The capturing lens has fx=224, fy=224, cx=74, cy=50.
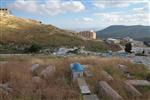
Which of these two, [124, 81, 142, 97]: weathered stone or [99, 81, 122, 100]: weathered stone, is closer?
[99, 81, 122, 100]: weathered stone

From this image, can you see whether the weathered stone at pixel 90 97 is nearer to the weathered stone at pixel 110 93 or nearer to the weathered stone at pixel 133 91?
the weathered stone at pixel 110 93

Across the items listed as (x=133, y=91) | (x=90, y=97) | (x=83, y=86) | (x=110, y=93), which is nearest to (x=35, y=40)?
(x=83, y=86)

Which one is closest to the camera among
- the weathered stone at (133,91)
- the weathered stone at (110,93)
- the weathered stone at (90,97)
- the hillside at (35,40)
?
the weathered stone at (110,93)

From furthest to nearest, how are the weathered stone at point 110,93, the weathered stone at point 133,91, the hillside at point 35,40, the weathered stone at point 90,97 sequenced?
1. the hillside at point 35,40
2. the weathered stone at point 133,91
3. the weathered stone at point 90,97
4. the weathered stone at point 110,93

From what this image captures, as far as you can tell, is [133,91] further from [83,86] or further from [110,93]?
[83,86]

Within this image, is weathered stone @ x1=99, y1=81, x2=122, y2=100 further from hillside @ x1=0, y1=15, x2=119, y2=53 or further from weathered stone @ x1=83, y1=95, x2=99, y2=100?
hillside @ x1=0, y1=15, x2=119, y2=53

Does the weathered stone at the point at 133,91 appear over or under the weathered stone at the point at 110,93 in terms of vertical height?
under

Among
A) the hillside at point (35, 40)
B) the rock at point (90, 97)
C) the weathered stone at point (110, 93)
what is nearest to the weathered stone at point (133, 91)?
the weathered stone at point (110, 93)

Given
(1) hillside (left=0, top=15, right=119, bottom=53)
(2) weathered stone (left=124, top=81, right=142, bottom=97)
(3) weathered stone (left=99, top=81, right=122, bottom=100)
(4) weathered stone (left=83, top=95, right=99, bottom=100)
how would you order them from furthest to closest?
(1) hillside (left=0, top=15, right=119, bottom=53) → (2) weathered stone (left=124, top=81, right=142, bottom=97) → (4) weathered stone (left=83, top=95, right=99, bottom=100) → (3) weathered stone (left=99, top=81, right=122, bottom=100)

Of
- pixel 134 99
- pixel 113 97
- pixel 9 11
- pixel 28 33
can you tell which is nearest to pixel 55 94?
pixel 113 97

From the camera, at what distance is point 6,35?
267 feet

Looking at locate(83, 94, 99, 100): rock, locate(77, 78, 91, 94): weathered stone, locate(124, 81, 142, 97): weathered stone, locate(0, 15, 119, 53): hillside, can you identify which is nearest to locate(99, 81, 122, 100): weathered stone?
locate(83, 94, 99, 100): rock

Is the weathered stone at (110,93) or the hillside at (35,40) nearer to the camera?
the weathered stone at (110,93)

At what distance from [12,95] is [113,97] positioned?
272 centimetres
